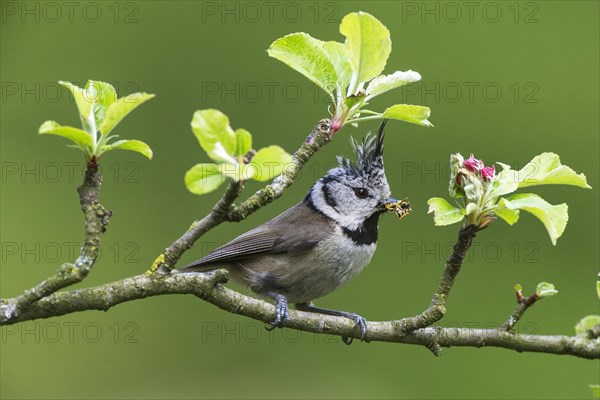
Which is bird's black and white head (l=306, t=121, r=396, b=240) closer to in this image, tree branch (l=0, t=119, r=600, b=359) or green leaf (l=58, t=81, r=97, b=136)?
tree branch (l=0, t=119, r=600, b=359)

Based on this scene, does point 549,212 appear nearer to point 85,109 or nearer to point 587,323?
point 587,323

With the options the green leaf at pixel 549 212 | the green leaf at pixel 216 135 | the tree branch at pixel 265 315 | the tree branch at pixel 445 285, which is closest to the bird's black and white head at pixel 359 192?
the tree branch at pixel 265 315

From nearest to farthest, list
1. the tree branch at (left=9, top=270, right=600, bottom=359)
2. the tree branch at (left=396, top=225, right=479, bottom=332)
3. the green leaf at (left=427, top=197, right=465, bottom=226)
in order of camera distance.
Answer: the tree branch at (left=9, top=270, right=600, bottom=359) < the green leaf at (left=427, top=197, right=465, bottom=226) < the tree branch at (left=396, top=225, right=479, bottom=332)

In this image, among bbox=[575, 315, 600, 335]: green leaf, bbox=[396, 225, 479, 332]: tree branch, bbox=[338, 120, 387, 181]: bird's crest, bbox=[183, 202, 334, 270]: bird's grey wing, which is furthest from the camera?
bbox=[338, 120, 387, 181]: bird's crest

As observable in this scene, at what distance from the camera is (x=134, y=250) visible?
177 inches

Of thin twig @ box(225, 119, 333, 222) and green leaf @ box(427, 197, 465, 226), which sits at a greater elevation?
thin twig @ box(225, 119, 333, 222)

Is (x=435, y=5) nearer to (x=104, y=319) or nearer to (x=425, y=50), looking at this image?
(x=425, y=50)

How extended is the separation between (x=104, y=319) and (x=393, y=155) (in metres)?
1.75

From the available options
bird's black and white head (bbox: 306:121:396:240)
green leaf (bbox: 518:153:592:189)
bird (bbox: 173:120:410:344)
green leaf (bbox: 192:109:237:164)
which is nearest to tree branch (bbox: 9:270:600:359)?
green leaf (bbox: 192:109:237:164)

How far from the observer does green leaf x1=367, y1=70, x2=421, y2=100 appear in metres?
2.01

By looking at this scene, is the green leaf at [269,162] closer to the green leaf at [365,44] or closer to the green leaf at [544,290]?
the green leaf at [365,44]

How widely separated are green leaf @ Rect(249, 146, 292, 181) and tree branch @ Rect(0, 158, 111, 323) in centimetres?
40

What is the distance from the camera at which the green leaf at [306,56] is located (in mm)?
1948

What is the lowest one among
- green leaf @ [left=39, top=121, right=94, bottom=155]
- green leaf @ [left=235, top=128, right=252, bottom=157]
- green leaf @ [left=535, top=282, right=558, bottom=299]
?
green leaf @ [left=535, top=282, right=558, bottom=299]
